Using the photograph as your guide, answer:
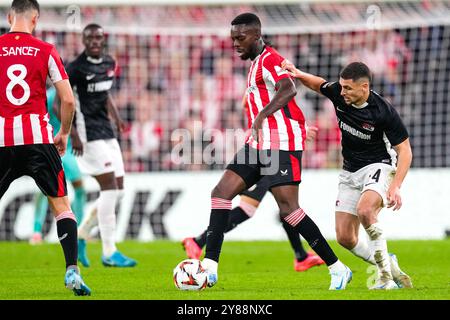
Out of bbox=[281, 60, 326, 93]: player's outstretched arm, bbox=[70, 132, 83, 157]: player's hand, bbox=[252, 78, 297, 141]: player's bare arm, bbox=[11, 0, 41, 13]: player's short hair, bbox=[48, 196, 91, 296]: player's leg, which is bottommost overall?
bbox=[48, 196, 91, 296]: player's leg

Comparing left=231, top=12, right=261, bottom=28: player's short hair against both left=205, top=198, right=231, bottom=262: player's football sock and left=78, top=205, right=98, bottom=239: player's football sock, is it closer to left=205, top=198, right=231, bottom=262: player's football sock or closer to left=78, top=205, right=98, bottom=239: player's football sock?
left=205, top=198, right=231, bottom=262: player's football sock

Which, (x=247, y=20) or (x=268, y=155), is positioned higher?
(x=247, y=20)

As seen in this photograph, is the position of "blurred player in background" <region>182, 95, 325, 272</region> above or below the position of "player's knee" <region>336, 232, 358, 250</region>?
below

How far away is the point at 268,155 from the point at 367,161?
2.67ft

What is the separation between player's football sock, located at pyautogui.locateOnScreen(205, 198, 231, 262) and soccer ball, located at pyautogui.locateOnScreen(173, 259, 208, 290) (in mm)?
179

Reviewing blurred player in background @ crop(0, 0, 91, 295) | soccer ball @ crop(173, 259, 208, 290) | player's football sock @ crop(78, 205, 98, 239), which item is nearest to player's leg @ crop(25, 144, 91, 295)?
blurred player in background @ crop(0, 0, 91, 295)

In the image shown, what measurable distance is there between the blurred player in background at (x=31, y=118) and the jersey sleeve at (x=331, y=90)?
213cm

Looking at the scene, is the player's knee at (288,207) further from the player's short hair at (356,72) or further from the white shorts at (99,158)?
the white shorts at (99,158)

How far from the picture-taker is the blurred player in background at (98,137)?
33.5 feet

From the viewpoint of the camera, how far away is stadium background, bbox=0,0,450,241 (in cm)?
1414

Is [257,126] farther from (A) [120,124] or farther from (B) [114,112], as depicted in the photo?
(A) [120,124]

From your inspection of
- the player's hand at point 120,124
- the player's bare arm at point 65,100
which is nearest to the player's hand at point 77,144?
the player's hand at point 120,124

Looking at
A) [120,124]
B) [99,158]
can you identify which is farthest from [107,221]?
[120,124]

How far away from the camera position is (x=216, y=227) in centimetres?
762
